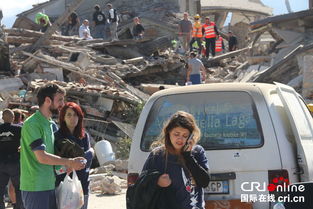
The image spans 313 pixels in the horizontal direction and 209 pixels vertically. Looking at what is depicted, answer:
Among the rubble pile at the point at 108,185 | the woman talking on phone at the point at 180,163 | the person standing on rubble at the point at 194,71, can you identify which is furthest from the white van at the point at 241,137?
the person standing on rubble at the point at 194,71

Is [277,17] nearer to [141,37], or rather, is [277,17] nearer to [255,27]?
[255,27]

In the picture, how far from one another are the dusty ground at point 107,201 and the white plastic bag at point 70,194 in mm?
4141

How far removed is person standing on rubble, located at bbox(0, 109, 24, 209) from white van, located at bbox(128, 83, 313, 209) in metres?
2.25

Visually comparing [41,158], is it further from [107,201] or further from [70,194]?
[107,201]

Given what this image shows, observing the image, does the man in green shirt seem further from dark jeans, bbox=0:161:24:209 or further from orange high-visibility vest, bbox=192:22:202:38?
orange high-visibility vest, bbox=192:22:202:38

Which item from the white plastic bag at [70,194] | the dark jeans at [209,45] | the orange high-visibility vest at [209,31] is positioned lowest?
the white plastic bag at [70,194]

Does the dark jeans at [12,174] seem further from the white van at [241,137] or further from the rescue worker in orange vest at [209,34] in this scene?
the rescue worker in orange vest at [209,34]

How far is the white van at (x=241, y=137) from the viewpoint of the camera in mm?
6977

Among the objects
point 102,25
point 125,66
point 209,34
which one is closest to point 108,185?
point 125,66

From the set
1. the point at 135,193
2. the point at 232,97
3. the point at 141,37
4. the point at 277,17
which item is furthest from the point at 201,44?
the point at 135,193

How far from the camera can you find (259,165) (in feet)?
22.9

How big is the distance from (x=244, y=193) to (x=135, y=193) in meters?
1.61

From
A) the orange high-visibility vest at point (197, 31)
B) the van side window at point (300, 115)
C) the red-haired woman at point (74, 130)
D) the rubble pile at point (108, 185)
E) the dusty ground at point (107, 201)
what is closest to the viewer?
the red-haired woman at point (74, 130)

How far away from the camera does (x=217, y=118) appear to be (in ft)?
24.3
